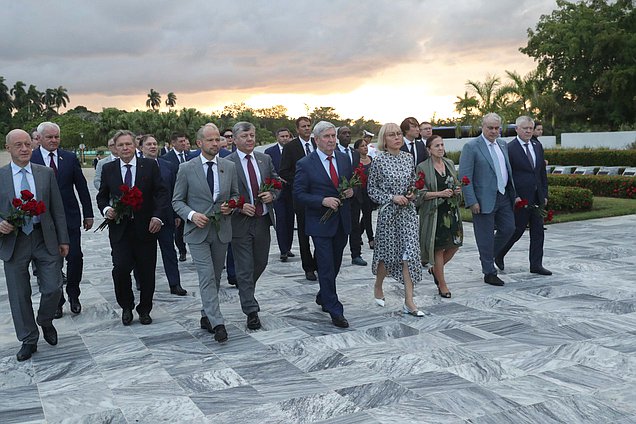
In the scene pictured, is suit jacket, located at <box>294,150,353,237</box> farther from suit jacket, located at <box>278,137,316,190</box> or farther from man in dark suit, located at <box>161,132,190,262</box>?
man in dark suit, located at <box>161,132,190,262</box>

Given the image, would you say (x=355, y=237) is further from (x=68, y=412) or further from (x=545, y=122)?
(x=545, y=122)

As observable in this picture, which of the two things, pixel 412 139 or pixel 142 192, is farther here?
pixel 412 139

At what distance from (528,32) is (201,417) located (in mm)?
45557

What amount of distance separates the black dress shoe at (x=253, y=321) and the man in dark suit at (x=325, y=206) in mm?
645

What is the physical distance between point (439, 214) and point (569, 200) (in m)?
8.37

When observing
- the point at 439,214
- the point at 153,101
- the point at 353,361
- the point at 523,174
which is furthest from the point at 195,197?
the point at 153,101

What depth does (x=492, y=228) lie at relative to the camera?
7.50m

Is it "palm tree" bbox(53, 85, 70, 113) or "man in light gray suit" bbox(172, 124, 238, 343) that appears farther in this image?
"palm tree" bbox(53, 85, 70, 113)

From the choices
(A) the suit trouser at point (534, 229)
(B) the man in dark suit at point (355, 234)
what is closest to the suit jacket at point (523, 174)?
(A) the suit trouser at point (534, 229)

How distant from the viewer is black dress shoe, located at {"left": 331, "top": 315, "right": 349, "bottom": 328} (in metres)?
5.82

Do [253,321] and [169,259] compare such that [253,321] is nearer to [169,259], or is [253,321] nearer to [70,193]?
[169,259]

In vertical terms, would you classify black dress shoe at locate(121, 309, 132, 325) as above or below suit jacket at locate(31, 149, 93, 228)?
below

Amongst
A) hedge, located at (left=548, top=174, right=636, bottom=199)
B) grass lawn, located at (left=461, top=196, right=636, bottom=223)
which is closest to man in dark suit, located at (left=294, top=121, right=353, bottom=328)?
grass lawn, located at (left=461, top=196, right=636, bottom=223)

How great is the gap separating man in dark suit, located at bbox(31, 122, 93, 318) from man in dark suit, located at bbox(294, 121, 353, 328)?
2.32 m
